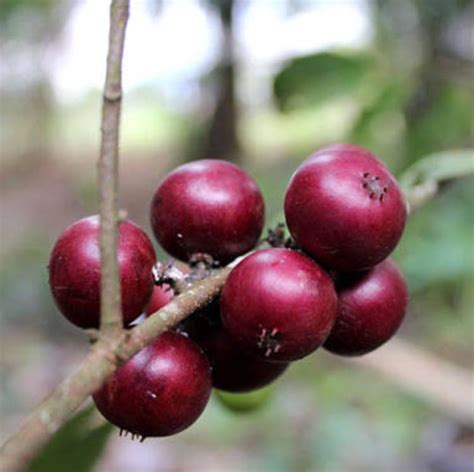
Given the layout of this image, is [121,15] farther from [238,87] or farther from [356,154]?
[238,87]

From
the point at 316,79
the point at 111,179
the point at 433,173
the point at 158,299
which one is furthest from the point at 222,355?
the point at 316,79

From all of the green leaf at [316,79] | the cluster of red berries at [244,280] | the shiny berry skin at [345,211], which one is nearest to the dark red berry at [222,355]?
the cluster of red berries at [244,280]

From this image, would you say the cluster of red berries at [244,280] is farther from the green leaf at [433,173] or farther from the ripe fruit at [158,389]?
the green leaf at [433,173]

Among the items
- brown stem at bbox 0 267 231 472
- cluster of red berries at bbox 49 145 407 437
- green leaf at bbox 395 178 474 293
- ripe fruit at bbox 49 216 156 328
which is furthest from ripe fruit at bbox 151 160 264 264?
green leaf at bbox 395 178 474 293

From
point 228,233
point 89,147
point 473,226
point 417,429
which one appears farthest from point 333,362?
point 89,147

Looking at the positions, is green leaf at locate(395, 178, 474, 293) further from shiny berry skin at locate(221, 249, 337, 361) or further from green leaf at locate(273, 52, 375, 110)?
shiny berry skin at locate(221, 249, 337, 361)

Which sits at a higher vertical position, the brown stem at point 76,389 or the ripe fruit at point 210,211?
the brown stem at point 76,389

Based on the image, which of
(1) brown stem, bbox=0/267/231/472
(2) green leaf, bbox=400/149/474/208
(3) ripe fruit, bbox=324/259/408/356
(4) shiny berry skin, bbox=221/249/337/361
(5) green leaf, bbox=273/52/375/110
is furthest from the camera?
(5) green leaf, bbox=273/52/375/110
